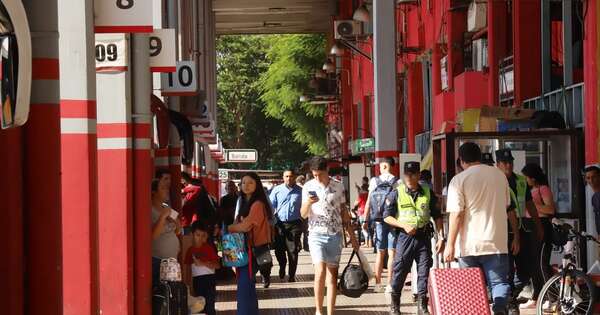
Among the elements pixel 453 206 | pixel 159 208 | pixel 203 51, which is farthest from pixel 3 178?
pixel 203 51

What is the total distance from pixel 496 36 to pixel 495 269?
14300 millimetres

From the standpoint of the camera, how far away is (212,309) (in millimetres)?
14258

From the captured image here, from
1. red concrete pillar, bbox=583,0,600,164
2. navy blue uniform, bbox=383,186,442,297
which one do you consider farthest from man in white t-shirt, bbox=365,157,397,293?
red concrete pillar, bbox=583,0,600,164

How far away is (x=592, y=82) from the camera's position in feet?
59.1

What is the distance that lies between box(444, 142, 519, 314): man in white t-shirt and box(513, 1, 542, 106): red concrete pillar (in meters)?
11.7

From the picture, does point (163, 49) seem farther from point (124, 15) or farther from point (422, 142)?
point (422, 142)

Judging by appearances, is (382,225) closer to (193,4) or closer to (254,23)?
A: (193,4)

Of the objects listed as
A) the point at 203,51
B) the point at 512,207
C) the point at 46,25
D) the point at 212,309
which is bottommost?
the point at 212,309

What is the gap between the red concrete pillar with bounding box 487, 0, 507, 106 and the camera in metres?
25.4

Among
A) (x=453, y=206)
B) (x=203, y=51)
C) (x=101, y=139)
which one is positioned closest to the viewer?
(x=453, y=206)

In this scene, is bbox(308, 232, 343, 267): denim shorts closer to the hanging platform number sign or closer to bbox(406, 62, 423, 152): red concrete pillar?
the hanging platform number sign

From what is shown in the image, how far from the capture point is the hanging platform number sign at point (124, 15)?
10.9 meters

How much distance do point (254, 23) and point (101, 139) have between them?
47788 mm

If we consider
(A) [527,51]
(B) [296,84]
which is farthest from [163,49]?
(B) [296,84]
